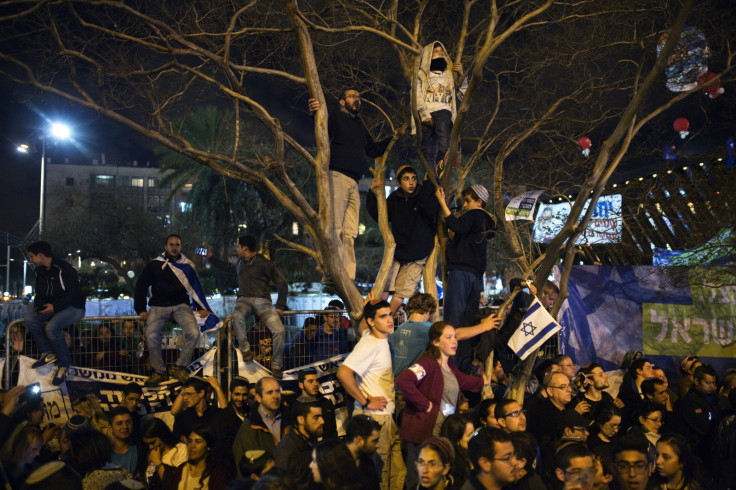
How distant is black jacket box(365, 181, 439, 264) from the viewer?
7.85 meters

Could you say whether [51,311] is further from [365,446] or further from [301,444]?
[365,446]

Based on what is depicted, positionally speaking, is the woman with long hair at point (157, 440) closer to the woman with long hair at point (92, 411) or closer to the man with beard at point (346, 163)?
the woman with long hair at point (92, 411)

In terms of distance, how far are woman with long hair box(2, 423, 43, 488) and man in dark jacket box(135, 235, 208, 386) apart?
13.6 ft

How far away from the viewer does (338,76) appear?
446 inches

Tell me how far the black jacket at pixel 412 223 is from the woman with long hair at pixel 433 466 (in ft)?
11.0

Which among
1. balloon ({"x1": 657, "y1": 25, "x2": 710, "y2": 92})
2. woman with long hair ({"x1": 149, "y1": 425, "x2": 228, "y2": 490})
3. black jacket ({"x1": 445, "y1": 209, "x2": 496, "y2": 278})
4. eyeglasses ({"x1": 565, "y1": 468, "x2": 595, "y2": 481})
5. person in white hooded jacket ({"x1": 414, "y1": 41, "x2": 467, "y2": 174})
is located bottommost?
woman with long hair ({"x1": 149, "y1": 425, "x2": 228, "y2": 490})

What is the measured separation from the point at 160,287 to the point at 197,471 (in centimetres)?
375

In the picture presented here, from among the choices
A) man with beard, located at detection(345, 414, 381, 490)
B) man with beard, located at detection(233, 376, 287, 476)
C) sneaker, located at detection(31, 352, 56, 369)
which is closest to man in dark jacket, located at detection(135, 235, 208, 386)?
sneaker, located at detection(31, 352, 56, 369)

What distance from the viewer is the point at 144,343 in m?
9.20

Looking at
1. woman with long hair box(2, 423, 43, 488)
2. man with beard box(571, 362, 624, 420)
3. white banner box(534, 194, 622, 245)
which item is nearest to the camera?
woman with long hair box(2, 423, 43, 488)

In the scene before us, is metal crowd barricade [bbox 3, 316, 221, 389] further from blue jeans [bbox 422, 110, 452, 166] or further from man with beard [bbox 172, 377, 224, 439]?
blue jeans [bbox 422, 110, 452, 166]

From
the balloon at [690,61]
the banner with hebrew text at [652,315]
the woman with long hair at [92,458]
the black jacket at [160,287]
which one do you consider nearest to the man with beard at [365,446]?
the woman with long hair at [92,458]

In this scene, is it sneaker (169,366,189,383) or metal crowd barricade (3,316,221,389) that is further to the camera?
sneaker (169,366,189,383)

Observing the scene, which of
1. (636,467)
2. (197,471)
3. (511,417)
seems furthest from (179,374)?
(636,467)
